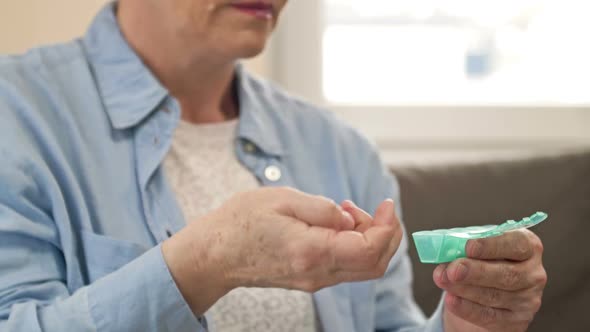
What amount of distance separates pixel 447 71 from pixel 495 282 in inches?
39.8

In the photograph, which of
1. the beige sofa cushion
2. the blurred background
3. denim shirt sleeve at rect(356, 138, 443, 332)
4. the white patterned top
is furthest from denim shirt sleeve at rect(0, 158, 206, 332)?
the blurred background

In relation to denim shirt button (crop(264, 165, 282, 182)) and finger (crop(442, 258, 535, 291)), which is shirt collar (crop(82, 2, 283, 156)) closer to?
denim shirt button (crop(264, 165, 282, 182))

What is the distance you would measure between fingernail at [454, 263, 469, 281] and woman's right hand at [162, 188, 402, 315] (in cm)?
8

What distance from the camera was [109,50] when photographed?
3.38 feet

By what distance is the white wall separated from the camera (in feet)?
4.26

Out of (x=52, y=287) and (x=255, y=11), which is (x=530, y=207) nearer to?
(x=255, y=11)

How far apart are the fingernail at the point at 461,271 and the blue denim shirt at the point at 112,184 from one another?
210 millimetres

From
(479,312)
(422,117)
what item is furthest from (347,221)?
(422,117)

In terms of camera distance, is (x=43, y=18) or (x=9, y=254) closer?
(x=9, y=254)

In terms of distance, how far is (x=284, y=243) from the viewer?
2.21 ft

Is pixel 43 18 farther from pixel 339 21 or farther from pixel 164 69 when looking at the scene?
pixel 339 21

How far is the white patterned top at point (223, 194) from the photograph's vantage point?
95cm

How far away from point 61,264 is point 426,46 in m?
1.09

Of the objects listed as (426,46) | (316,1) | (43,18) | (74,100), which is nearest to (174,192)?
(74,100)
